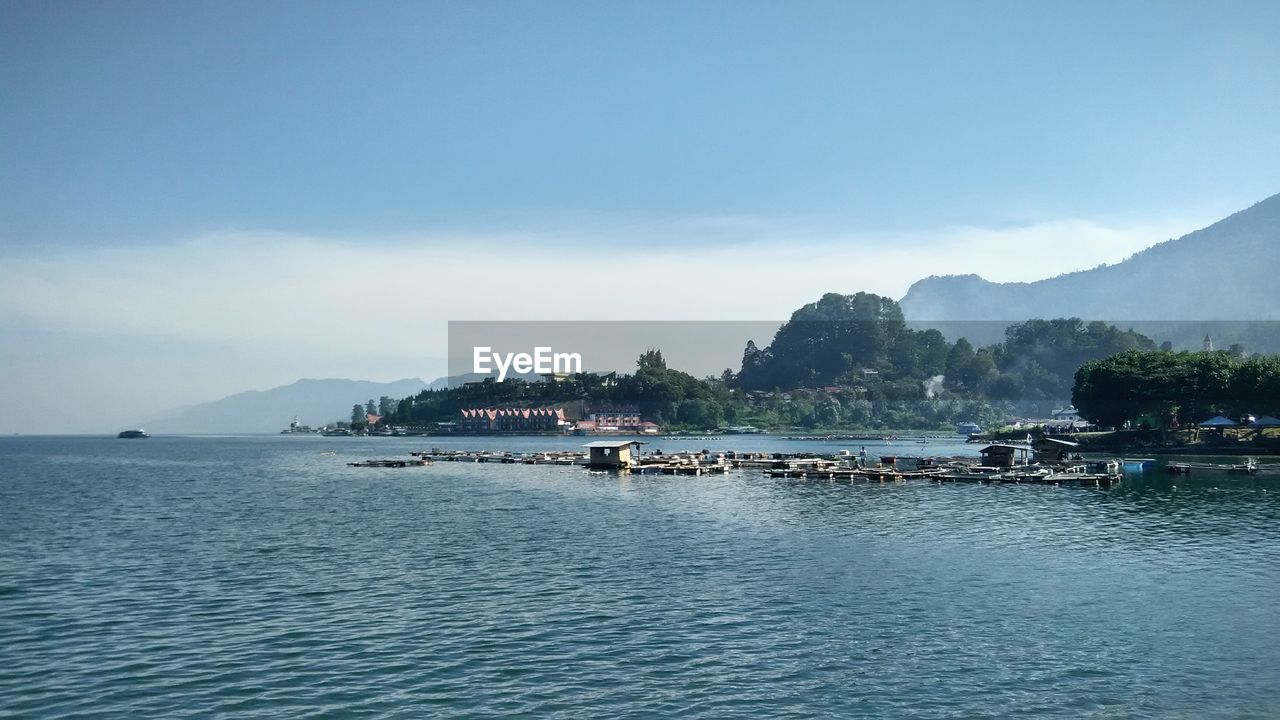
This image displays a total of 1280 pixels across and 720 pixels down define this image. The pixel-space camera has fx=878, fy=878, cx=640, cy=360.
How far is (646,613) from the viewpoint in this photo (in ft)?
103

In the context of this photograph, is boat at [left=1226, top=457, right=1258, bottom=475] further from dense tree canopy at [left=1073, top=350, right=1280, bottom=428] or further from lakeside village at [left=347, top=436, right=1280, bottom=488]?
dense tree canopy at [left=1073, top=350, right=1280, bottom=428]

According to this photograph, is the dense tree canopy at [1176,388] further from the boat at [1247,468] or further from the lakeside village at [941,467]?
the boat at [1247,468]

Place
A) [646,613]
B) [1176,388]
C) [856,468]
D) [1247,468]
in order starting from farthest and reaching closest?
[1176,388] → [856,468] → [1247,468] → [646,613]

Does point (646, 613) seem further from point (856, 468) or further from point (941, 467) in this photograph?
point (941, 467)

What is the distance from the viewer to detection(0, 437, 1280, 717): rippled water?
22.8m

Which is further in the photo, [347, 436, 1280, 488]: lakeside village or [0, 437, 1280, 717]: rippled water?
[347, 436, 1280, 488]: lakeside village

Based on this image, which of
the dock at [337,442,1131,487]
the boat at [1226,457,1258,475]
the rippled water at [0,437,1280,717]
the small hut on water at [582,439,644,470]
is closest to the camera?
the rippled water at [0,437,1280,717]

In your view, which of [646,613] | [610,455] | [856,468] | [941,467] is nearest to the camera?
[646,613]

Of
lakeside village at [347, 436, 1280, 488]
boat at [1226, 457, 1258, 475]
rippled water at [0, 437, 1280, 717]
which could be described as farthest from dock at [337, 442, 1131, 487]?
rippled water at [0, 437, 1280, 717]

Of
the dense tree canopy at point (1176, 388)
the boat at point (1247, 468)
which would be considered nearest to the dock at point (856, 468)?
the boat at point (1247, 468)

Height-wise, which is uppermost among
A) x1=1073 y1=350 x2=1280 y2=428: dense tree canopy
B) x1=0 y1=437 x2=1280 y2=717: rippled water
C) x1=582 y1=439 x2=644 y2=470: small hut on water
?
x1=1073 y1=350 x2=1280 y2=428: dense tree canopy

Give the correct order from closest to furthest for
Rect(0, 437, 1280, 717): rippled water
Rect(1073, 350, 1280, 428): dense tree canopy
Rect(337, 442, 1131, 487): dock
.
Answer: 1. Rect(0, 437, 1280, 717): rippled water
2. Rect(337, 442, 1131, 487): dock
3. Rect(1073, 350, 1280, 428): dense tree canopy

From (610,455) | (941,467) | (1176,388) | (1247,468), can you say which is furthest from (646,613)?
(1176,388)

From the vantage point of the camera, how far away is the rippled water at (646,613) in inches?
897
